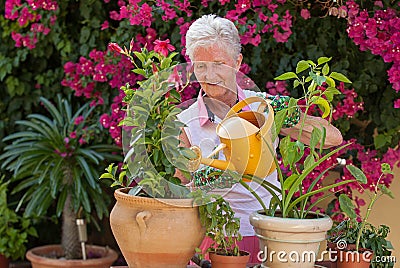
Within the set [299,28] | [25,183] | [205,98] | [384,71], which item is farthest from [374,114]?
[25,183]

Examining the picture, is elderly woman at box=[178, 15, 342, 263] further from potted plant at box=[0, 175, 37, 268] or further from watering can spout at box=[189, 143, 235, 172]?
potted plant at box=[0, 175, 37, 268]

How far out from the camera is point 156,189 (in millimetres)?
1349

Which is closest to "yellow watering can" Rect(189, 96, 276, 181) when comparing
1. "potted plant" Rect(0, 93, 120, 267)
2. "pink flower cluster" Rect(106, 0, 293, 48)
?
"pink flower cluster" Rect(106, 0, 293, 48)

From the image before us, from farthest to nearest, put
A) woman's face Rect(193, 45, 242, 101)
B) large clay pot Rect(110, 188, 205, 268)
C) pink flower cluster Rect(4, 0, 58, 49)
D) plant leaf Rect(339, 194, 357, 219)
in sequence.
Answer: pink flower cluster Rect(4, 0, 58, 49) < woman's face Rect(193, 45, 242, 101) < plant leaf Rect(339, 194, 357, 219) < large clay pot Rect(110, 188, 205, 268)

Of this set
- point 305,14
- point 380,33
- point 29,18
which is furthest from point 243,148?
point 29,18

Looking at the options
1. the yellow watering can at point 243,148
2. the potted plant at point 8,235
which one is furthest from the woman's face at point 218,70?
the potted plant at point 8,235

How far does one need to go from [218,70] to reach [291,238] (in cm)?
59

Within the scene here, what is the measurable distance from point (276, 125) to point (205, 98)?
0.59m

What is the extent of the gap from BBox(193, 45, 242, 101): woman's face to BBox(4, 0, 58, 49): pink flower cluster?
1.64 m

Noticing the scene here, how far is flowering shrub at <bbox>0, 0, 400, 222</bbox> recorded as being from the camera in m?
2.81

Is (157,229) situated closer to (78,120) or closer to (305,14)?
(305,14)

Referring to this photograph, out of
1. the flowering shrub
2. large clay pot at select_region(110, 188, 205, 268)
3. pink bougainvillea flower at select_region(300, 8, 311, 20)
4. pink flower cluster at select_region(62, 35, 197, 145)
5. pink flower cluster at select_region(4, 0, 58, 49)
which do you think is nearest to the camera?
large clay pot at select_region(110, 188, 205, 268)

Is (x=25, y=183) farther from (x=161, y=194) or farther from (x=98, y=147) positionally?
(x=161, y=194)

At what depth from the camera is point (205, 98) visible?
6.61ft
